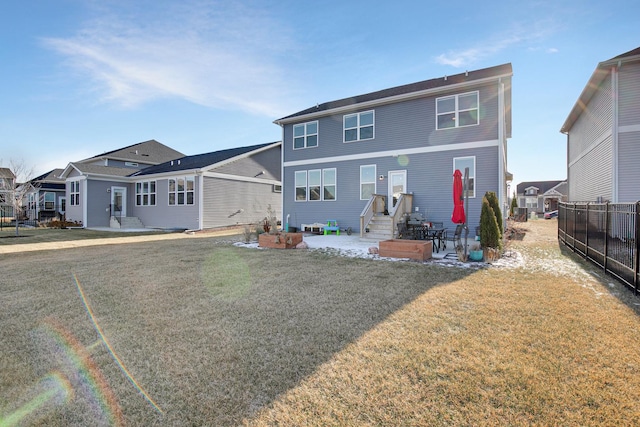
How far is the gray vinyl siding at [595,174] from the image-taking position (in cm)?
1167

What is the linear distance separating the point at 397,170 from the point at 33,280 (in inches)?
481

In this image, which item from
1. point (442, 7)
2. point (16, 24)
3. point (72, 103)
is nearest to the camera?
point (442, 7)

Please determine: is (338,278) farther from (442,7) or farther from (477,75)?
(477,75)

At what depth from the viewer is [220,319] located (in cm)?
409

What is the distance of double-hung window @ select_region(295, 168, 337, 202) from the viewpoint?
1553 cm

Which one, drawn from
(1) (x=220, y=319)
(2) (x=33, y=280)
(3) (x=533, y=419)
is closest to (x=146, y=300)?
(1) (x=220, y=319)

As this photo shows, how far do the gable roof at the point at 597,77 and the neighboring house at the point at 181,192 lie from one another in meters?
17.6

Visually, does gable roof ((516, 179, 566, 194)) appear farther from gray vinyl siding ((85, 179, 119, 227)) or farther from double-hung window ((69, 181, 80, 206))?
double-hung window ((69, 181, 80, 206))

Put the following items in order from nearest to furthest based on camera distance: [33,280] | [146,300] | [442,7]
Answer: [146,300] → [33,280] → [442,7]

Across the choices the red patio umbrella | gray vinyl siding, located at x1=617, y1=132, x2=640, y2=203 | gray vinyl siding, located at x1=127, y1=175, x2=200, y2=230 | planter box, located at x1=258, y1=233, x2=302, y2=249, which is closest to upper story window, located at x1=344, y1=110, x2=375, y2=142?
the red patio umbrella

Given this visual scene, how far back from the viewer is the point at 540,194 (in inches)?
2133

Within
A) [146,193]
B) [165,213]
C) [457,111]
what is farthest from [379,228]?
[146,193]

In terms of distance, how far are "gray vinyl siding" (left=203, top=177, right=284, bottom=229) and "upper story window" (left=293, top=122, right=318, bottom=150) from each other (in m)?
6.00

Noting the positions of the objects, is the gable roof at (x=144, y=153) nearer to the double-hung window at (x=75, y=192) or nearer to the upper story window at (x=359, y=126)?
the double-hung window at (x=75, y=192)
